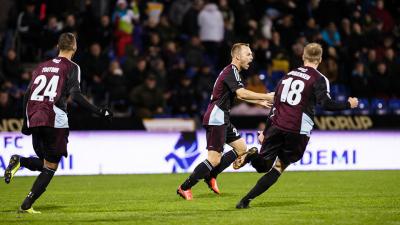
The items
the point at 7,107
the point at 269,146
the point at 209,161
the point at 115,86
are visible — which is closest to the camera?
the point at 269,146

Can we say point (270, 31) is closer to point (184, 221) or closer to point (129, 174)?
point (129, 174)

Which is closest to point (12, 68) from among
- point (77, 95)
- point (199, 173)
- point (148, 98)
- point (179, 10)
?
point (148, 98)

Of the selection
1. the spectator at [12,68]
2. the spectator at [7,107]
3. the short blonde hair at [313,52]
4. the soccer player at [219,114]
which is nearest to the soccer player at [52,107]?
the soccer player at [219,114]

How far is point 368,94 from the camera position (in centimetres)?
2372

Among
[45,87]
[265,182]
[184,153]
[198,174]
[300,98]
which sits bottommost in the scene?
[184,153]

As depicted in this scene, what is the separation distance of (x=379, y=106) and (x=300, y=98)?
39.0ft

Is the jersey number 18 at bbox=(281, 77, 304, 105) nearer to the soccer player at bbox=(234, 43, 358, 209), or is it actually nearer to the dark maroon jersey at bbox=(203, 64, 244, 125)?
the soccer player at bbox=(234, 43, 358, 209)

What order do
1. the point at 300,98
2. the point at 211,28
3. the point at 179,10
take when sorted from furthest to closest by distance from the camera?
the point at 179,10 → the point at 211,28 → the point at 300,98

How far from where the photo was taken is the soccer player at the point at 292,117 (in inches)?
439

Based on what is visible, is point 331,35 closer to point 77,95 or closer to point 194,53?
point 194,53

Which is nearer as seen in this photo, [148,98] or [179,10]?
[148,98]

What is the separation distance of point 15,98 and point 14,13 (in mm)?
3458

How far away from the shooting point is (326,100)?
36.0ft

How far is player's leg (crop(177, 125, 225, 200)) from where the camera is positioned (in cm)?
1263
